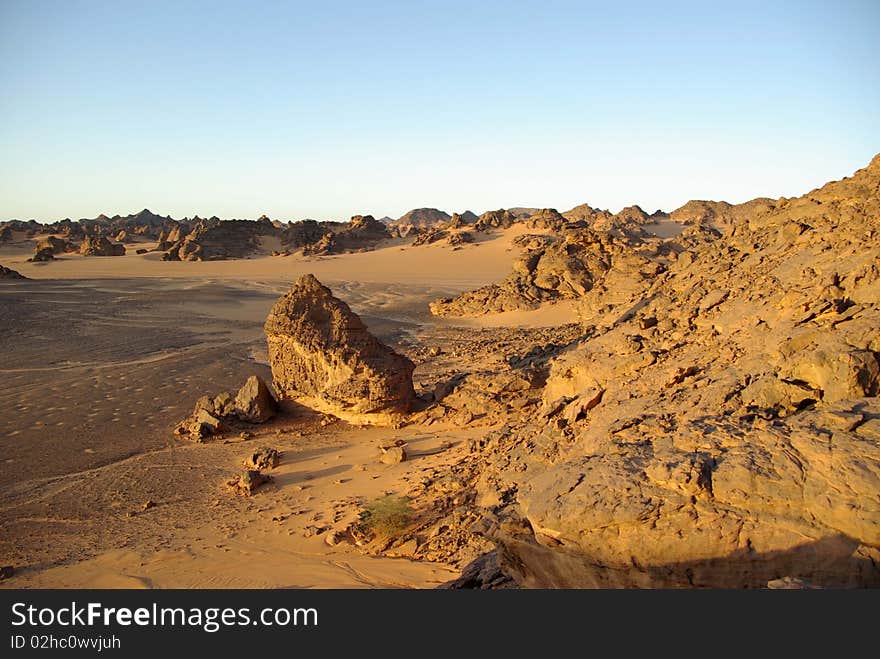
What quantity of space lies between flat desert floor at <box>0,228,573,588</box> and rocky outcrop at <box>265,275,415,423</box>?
37cm

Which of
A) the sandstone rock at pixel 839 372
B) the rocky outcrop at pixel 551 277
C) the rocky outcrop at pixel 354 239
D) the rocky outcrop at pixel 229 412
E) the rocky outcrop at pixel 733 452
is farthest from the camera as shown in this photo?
the rocky outcrop at pixel 354 239

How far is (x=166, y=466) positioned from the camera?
26.5 ft

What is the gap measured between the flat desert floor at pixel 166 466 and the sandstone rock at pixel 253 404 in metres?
0.25

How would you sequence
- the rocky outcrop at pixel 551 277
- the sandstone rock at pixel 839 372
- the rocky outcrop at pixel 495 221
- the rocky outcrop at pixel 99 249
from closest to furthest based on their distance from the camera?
the sandstone rock at pixel 839 372 < the rocky outcrop at pixel 551 277 < the rocky outcrop at pixel 495 221 < the rocky outcrop at pixel 99 249

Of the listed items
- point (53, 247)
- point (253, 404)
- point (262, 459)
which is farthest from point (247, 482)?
point (53, 247)

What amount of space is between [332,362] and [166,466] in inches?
103

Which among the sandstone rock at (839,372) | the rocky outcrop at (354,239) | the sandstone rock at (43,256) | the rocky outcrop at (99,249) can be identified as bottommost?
the sandstone rock at (839,372)

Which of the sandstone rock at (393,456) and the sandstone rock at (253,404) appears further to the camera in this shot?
the sandstone rock at (253,404)

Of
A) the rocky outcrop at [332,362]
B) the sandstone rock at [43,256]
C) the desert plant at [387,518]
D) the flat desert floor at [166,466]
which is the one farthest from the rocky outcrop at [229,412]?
the sandstone rock at [43,256]

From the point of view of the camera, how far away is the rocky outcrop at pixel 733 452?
9.59 feet

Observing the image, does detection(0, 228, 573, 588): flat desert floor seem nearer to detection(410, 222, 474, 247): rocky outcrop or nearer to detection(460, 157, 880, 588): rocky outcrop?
detection(460, 157, 880, 588): rocky outcrop

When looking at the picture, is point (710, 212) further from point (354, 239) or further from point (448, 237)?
point (354, 239)

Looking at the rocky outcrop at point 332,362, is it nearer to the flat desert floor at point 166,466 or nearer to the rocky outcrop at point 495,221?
the flat desert floor at point 166,466

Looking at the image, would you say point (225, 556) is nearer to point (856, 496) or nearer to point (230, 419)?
point (230, 419)
